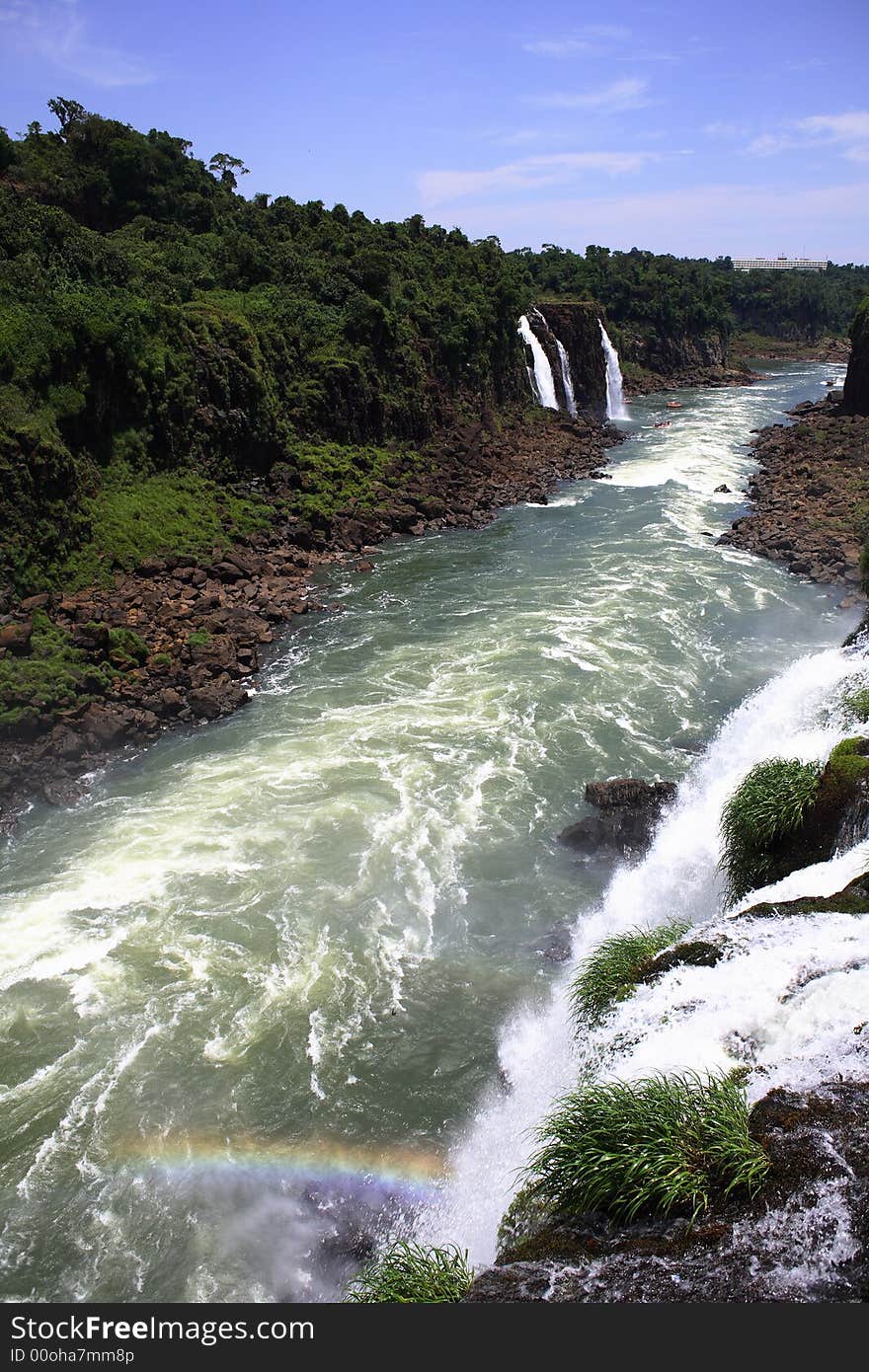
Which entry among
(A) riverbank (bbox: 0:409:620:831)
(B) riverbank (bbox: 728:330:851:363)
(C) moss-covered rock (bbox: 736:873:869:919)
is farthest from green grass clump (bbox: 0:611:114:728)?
(B) riverbank (bbox: 728:330:851:363)

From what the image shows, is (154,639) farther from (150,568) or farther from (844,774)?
(844,774)

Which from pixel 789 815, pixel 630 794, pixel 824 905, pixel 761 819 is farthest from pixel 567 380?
pixel 824 905

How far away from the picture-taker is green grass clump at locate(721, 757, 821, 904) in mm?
13594

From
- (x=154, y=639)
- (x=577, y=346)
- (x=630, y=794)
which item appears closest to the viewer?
(x=630, y=794)

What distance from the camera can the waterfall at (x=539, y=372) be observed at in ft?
211

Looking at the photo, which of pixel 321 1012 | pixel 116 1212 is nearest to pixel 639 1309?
pixel 116 1212

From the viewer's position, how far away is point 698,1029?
941cm

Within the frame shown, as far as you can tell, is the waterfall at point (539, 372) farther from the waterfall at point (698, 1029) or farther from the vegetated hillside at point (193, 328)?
the waterfall at point (698, 1029)

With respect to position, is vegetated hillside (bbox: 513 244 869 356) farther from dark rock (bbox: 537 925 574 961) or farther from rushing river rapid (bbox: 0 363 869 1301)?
dark rock (bbox: 537 925 574 961)

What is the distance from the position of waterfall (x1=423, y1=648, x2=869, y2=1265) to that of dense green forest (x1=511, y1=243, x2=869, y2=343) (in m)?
85.4

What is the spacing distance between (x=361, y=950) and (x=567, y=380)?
6272 centimetres

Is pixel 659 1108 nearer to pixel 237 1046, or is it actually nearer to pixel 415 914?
pixel 237 1046

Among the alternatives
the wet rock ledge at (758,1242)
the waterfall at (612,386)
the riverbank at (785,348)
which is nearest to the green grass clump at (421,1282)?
the wet rock ledge at (758,1242)

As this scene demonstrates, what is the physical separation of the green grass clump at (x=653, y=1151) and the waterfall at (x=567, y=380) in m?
65.4
